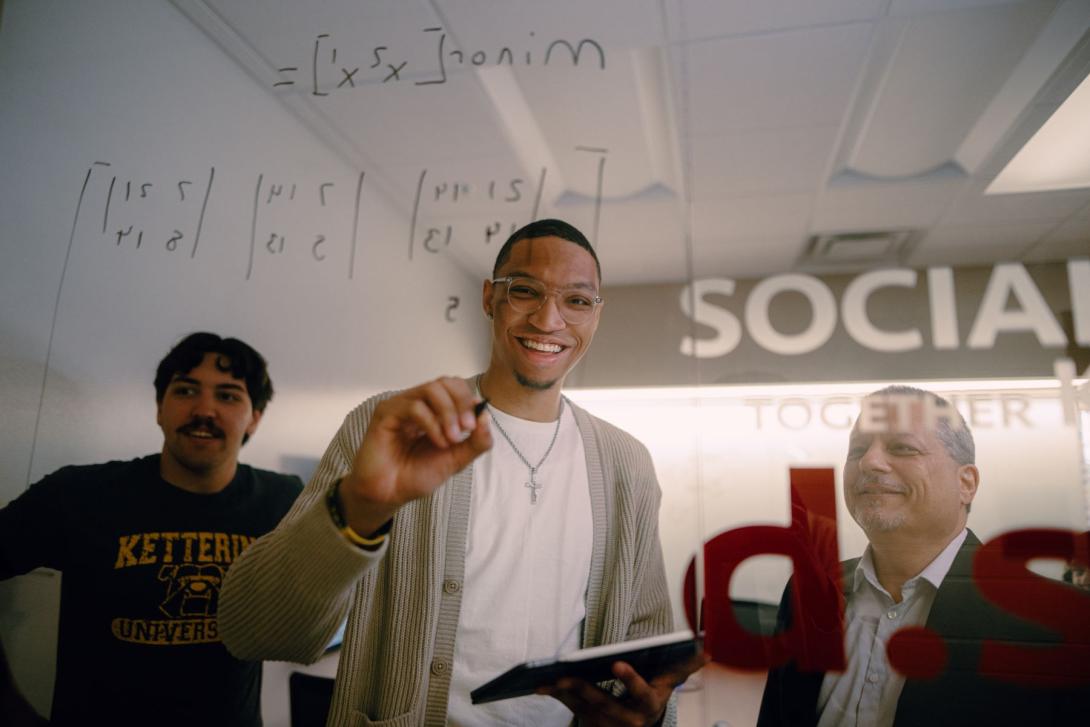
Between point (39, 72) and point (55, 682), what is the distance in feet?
3.64

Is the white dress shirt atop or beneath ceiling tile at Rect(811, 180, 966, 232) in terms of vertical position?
beneath

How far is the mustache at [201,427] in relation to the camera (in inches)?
50.3

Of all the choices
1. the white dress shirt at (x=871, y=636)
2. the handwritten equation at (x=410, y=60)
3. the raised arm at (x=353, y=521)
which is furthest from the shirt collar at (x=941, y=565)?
the handwritten equation at (x=410, y=60)

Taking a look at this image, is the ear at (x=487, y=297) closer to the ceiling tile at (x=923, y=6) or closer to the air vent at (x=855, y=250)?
the air vent at (x=855, y=250)

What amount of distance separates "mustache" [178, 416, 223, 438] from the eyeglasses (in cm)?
70

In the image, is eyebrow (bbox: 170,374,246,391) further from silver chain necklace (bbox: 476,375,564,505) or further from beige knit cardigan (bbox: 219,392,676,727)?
silver chain necklace (bbox: 476,375,564,505)

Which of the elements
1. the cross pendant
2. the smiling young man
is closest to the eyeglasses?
the smiling young man

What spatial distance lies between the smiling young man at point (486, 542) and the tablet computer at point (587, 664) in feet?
0.10

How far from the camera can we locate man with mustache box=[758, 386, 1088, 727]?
1003mm

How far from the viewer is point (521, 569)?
1.03 meters

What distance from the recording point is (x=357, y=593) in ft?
3.25

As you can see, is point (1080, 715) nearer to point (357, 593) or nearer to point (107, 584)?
point (357, 593)

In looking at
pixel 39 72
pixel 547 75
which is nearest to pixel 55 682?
pixel 39 72

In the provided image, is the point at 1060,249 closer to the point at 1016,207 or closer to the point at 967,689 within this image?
the point at 1016,207
